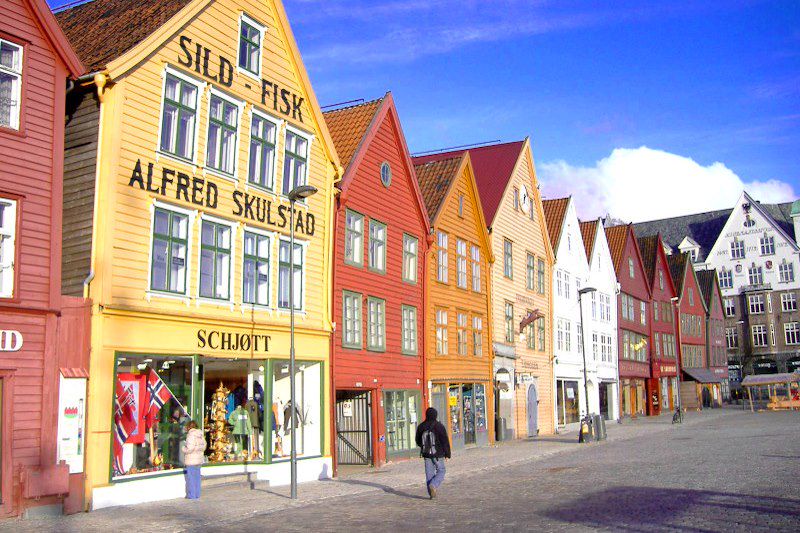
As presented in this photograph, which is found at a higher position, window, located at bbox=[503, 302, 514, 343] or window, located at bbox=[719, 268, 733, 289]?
window, located at bbox=[719, 268, 733, 289]

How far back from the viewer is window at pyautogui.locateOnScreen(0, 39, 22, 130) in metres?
16.2

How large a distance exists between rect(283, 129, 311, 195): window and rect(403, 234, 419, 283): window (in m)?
A: 6.57

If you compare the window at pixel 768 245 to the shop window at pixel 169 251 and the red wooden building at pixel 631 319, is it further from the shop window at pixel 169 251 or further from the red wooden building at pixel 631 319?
the shop window at pixel 169 251

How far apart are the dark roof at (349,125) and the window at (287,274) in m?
3.94

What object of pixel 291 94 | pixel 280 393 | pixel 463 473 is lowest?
pixel 463 473

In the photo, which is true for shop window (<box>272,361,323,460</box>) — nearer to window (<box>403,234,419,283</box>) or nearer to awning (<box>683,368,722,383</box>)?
window (<box>403,234,419,283</box>)

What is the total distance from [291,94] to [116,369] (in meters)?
9.59

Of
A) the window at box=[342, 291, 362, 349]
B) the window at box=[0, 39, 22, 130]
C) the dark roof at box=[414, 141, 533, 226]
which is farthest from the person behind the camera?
the dark roof at box=[414, 141, 533, 226]

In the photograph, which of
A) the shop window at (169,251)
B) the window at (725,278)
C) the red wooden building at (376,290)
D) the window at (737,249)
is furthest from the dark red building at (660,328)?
the shop window at (169,251)

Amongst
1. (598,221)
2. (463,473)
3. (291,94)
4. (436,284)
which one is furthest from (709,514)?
(598,221)

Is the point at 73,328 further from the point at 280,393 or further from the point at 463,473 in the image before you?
the point at 463,473

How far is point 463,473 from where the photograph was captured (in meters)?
24.0

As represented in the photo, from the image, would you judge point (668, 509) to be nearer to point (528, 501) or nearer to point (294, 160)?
point (528, 501)

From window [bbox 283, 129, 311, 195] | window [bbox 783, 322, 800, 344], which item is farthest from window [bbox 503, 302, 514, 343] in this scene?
window [bbox 783, 322, 800, 344]
